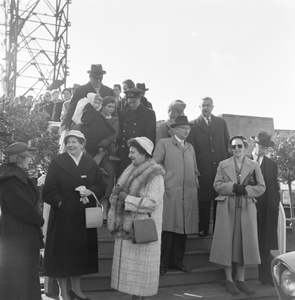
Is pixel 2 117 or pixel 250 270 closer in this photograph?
pixel 2 117

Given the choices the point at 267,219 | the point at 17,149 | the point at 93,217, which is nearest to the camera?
the point at 17,149

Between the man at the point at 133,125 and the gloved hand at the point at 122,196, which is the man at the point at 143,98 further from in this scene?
the gloved hand at the point at 122,196

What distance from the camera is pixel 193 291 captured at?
16.8 ft

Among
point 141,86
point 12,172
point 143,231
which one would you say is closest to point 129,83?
point 141,86

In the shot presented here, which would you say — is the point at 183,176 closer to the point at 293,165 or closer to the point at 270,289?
the point at 270,289

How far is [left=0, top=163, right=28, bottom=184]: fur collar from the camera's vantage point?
13.4ft

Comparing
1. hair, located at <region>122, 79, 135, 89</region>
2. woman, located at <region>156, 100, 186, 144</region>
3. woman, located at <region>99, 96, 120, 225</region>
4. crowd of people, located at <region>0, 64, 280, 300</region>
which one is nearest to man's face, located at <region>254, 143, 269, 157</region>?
crowd of people, located at <region>0, 64, 280, 300</region>

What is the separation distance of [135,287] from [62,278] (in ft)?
2.74

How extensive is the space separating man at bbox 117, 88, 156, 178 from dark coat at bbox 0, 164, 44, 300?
6.34 feet

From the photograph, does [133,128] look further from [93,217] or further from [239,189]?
[93,217]

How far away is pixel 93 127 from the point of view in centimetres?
550

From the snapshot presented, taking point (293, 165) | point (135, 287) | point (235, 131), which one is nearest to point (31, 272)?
point (135, 287)

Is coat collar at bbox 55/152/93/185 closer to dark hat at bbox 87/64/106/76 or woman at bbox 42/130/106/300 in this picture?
woman at bbox 42/130/106/300

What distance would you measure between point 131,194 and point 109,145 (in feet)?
4.91
